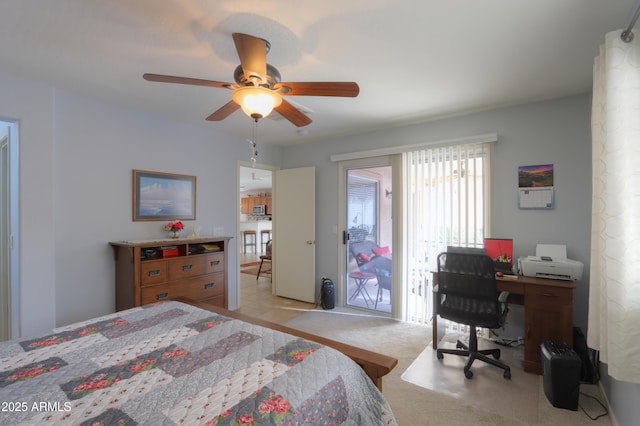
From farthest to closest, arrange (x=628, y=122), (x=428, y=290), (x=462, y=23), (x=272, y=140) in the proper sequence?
(x=272, y=140)
(x=428, y=290)
(x=462, y=23)
(x=628, y=122)

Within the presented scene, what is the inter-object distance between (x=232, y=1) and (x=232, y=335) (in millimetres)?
1743

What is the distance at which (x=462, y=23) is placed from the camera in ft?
5.69

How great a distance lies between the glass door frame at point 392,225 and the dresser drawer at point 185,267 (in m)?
1.85

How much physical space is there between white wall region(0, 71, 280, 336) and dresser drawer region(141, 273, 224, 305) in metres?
0.48

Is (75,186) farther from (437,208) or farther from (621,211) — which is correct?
(621,211)

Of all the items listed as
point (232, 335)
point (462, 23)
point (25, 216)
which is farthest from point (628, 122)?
point (25, 216)

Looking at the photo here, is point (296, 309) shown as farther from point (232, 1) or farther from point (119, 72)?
point (232, 1)

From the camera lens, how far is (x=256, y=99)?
64.1 inches

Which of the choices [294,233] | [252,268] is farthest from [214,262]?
[252,268]

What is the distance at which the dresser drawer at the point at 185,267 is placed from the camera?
119 inches

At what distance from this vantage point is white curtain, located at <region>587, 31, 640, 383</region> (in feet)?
4.46

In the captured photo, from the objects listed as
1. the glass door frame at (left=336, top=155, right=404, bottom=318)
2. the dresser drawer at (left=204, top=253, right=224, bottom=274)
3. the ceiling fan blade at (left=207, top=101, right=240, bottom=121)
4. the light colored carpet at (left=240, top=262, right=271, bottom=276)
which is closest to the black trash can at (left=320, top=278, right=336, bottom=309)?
the glass door frame at (left=336, top=155, right=404, bottom=318)

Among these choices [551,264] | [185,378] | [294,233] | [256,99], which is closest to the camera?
[185,378]

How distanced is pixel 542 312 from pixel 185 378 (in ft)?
8.84
